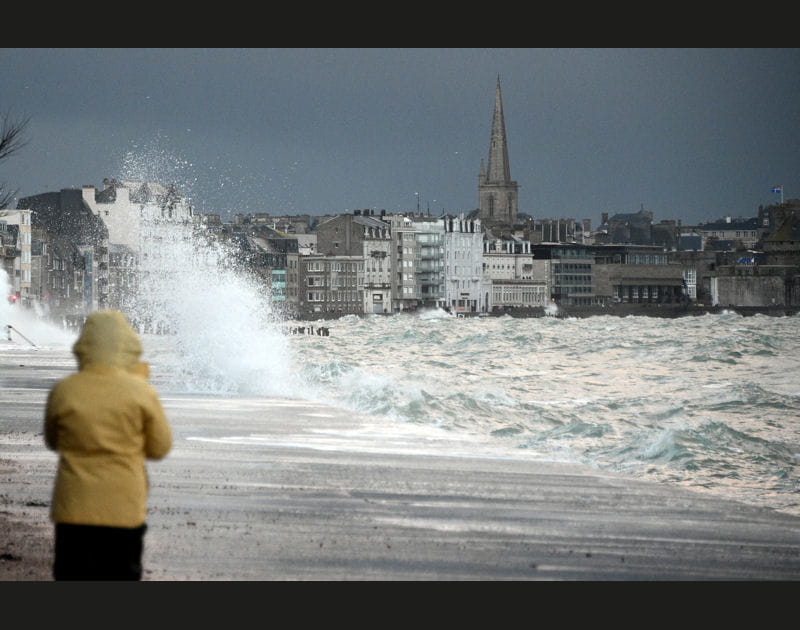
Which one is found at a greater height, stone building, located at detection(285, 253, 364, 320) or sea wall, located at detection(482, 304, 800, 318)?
stone building, located at detection(285, 253, 364, 320)

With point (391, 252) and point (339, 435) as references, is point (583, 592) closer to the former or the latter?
point (339, 435)

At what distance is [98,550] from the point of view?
4691 mm

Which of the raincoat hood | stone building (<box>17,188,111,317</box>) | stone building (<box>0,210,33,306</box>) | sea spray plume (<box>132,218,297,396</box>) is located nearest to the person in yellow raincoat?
the raincoat hood

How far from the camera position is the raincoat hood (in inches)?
→ 178

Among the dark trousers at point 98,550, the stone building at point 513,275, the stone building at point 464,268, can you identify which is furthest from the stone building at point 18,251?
the stone building at point 513,275

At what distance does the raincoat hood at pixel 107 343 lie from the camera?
4523mm

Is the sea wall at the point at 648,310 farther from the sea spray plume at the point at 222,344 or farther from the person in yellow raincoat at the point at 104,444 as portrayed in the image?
the person in yellow raincoat at the point at 104,444

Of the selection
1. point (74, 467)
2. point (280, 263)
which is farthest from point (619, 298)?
point (74, 467)

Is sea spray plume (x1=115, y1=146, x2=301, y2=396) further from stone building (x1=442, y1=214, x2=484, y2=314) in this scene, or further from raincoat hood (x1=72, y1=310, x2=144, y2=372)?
stone building (x1=442, y1=214, x2=484, y2=314)

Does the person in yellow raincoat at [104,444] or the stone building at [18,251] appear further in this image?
the stone building at [18,251]

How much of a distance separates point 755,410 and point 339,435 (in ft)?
43.9

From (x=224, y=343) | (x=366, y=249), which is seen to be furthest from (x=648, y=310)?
(x=224, y=343)

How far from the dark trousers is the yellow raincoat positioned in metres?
0.03

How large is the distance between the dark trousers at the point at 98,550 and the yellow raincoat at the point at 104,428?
3 centimetres
